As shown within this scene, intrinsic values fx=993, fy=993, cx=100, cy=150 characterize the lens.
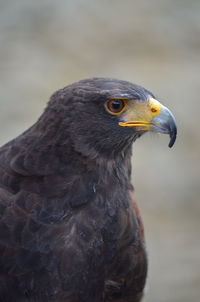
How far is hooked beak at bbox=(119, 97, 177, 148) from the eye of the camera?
502 centimetres

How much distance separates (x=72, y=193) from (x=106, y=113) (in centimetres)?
45

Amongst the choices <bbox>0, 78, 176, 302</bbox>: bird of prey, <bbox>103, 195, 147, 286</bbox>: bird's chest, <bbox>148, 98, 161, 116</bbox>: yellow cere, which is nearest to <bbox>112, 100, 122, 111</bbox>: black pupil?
<bbox>0, 78, 176, 302</bbox>: bird of prey

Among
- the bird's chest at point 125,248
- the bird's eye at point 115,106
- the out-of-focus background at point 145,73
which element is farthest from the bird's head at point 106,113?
the out-of-focus background at point 145,73

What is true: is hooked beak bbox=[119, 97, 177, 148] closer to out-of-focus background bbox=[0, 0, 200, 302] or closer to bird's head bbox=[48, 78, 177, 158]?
bird's head bbox=[48, 78, 177, 158]

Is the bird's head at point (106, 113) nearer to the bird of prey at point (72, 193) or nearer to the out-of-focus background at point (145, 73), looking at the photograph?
the bird of prey at point (72, 193)

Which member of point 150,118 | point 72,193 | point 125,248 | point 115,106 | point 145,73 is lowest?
point 125,248

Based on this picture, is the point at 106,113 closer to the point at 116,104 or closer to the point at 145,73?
the point at 116,104

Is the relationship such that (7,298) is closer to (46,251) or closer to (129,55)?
(46,251)

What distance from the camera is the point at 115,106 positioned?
199 inches

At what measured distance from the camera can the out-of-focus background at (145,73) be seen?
9.30 m

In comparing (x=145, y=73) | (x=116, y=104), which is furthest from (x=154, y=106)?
(x=145, y=73)

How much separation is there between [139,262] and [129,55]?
654cm

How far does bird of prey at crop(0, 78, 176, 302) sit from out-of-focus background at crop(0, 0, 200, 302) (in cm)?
339

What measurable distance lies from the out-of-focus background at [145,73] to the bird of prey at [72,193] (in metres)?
3.39
